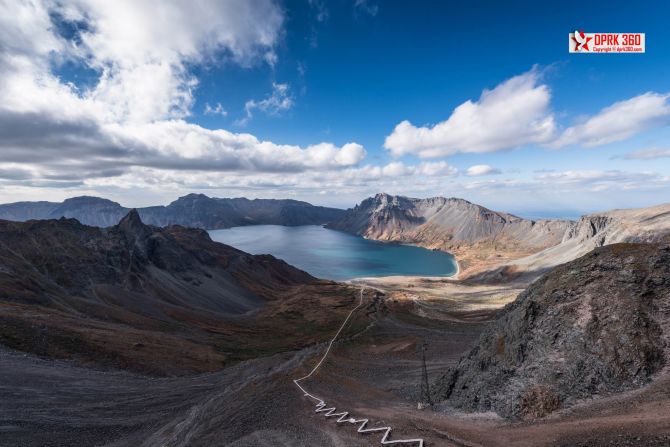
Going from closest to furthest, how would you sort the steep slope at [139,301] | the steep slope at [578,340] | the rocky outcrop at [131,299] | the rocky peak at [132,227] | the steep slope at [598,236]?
the steep slope at [578,340]
the rocky outcrop at [131,299]
the steep slope at [139,301]
the steep slope at [598,236]
the rocky peak at [132,227]

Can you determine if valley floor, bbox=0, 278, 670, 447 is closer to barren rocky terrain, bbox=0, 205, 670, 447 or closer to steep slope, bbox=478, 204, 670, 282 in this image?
barren rocky terrain, bbox=0, 205, 670, 447

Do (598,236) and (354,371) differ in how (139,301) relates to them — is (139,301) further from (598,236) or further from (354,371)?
(598,236)

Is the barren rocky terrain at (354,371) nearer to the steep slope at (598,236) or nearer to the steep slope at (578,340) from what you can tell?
the steep slope at (578,340)

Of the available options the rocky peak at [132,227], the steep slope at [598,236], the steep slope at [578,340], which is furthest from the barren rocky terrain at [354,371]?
the steep slope at [598,236]

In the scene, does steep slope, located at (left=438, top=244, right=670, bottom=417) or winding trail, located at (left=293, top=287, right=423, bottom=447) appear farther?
steep slope, located at (left=438, top=244, right=670, bottom=417)

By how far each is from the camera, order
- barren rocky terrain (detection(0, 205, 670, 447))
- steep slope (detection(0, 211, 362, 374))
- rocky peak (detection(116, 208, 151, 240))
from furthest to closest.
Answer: rocky peak (detection(116, 208, 151, 240)) → steep slope (detection(0, 211, 362, 374)) → barren rocky terrain (detection(0, 205, 670, 447))

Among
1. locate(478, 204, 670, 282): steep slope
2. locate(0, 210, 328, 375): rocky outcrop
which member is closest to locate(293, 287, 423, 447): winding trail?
locate(0, 210, 328, 375): rocky outcrop
